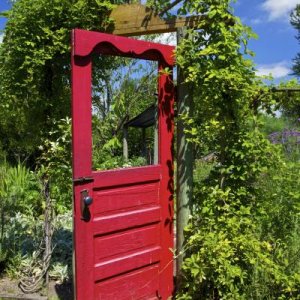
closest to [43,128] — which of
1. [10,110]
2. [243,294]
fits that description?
[10,110]

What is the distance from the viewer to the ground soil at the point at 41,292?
155 inches

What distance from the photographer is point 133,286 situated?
3.46 metres

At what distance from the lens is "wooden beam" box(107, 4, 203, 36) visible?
350 cm

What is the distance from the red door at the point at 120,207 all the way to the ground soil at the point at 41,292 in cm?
85

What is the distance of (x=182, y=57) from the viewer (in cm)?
339

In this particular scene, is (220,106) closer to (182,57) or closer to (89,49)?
(182,57)

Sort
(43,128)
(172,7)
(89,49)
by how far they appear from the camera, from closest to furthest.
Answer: (89,49) → (172,7) → (43,128)

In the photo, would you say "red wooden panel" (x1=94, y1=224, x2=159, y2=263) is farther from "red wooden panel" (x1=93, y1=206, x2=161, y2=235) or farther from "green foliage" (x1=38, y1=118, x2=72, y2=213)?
"green foliage" (x1=38, y1=118, x2=72, y2=213)

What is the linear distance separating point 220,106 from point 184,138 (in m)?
0.42

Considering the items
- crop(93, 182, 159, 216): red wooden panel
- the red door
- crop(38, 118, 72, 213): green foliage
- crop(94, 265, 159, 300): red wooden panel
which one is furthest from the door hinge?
crop(38, 118, 72, 213): green foliage

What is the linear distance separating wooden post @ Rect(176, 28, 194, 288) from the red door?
68 millimetres

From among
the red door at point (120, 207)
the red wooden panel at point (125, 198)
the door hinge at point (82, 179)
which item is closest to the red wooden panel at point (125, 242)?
the red door at point (120, 207)

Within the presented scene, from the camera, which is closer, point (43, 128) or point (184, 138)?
point (184, 138)

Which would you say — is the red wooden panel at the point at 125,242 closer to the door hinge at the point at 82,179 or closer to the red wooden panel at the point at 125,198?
the red wooden panel at the point at 125,198
